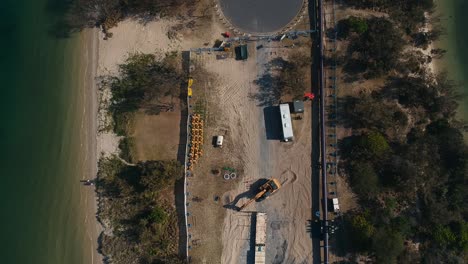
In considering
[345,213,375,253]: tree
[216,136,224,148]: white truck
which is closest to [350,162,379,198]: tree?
[345,213,375,253]: tree

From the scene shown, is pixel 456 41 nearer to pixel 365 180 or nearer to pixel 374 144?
pixel 374 144

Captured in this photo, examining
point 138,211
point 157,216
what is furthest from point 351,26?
point 138,211

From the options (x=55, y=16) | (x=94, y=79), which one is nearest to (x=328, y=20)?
(x=94, y=79)

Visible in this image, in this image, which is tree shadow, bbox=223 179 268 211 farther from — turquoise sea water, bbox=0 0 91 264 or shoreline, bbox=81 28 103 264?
turquoise sea water, bbox=0 0 91 264

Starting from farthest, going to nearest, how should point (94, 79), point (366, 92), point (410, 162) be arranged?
point (94, 79) < point (366, 92) < point (410, 162)

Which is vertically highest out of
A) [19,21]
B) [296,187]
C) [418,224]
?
[19,21]

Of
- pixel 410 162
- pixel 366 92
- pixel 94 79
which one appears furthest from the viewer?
pixel 94 79

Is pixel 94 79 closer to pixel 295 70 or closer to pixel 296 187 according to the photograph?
pixel 295 70
